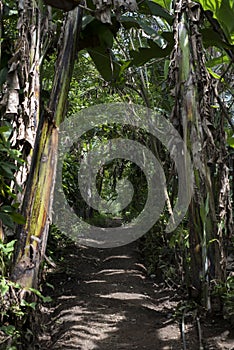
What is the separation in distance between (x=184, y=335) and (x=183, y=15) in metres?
2.23

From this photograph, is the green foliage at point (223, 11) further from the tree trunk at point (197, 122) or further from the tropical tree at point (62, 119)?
the tree trunk at point (197, 122)

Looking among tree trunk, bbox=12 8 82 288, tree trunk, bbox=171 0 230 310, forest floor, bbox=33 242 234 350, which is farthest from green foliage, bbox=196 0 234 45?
→ forest floor, bbox=33 242 234 350

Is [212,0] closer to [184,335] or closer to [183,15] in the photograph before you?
[183,15]

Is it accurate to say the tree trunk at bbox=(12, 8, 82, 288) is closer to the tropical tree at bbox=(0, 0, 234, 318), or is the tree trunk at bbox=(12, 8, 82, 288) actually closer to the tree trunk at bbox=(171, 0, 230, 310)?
the tropical tree at bbox=(0, 0, 234, 318)

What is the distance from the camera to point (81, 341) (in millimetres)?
3148

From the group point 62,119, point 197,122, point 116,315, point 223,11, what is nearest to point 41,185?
point 62,119

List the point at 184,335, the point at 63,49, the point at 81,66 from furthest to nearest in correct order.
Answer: the point at 81,66, the point at 63,49, the point at 184,335

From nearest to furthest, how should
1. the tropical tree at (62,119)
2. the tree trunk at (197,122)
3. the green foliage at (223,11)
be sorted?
the tropical tree at (62,119) → the tree trunk at (197,122) → the green foliage at (223,11)

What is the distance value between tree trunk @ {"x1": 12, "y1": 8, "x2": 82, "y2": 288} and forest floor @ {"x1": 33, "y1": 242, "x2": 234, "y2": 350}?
1.32 ft

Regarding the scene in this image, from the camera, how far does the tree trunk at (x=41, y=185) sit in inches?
104

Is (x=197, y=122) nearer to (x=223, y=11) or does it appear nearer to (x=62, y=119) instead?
(x=62, y=119)

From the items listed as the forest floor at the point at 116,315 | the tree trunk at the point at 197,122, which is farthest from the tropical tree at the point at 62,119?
the forest floor at the point at 116,315

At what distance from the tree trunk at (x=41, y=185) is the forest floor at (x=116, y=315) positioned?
403 millimetres

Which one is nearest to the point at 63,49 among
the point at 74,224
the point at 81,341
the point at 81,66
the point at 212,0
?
the point at 212,0
